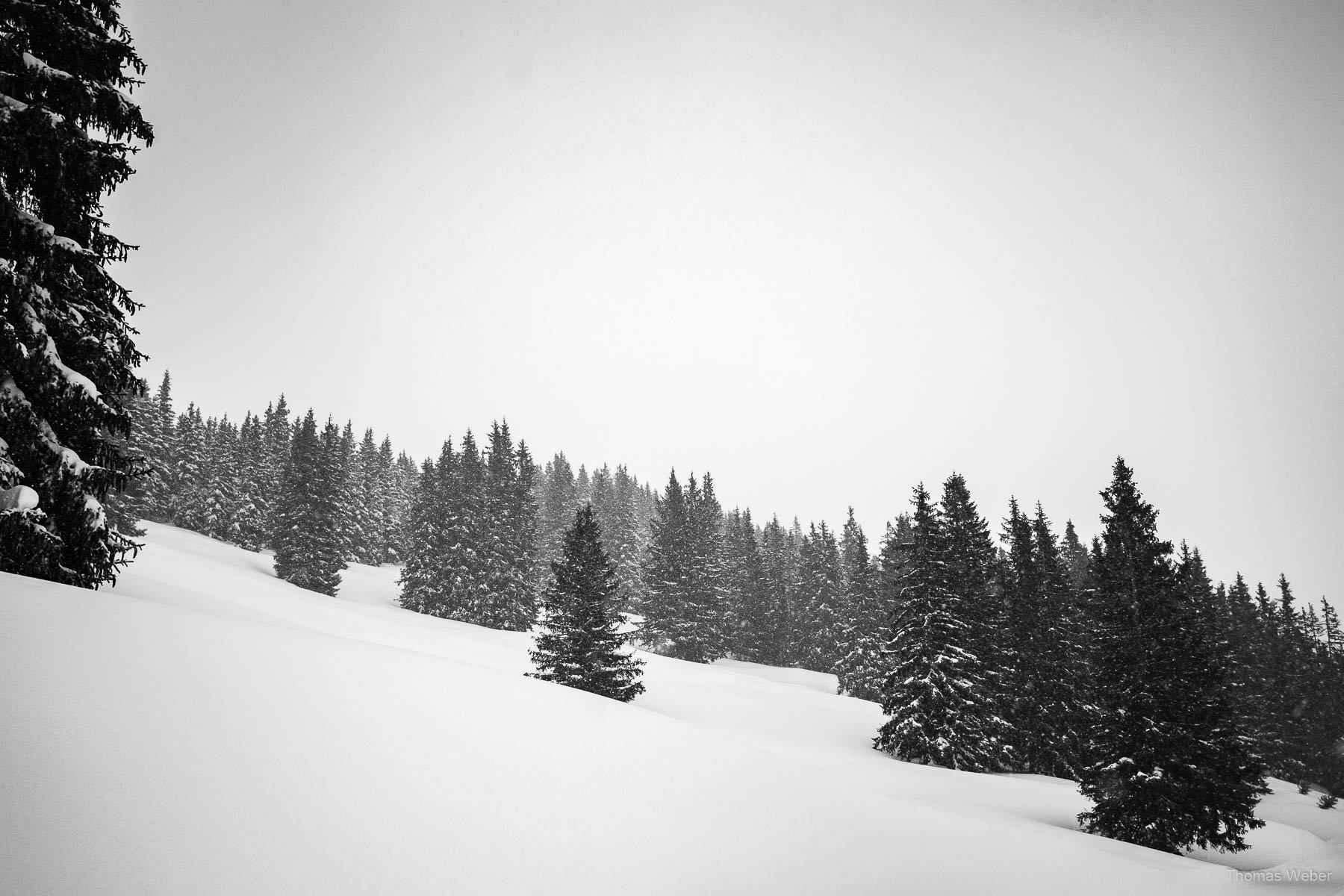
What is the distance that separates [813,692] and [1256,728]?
35013mm

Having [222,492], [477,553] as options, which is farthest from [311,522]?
[222,492]

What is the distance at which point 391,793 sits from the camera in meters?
5.36

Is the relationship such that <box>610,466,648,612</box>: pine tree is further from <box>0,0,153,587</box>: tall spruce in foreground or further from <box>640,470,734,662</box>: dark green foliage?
<box>0,0,153,587</box>: tall spruce in foreground

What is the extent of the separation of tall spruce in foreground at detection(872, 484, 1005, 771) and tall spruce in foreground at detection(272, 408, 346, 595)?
130ft

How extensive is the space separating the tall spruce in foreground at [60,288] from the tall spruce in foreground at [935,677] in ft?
81.8

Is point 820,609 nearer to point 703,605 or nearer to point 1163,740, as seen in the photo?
point 703,605

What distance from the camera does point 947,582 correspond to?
2497 cm

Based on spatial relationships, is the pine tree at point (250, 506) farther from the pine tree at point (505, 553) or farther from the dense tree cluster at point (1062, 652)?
the dense tree cluster at point (1062, 652)

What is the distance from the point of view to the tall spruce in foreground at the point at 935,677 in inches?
871

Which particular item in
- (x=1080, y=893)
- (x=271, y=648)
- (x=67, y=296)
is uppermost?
(x=67, y=296)

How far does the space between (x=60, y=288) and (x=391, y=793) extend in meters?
9.98

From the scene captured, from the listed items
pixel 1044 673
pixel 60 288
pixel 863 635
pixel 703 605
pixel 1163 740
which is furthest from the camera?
pixel 703 605

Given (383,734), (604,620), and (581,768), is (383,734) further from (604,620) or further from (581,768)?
(604,620)

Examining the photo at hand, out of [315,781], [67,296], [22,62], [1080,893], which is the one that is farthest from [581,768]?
[22,62]
